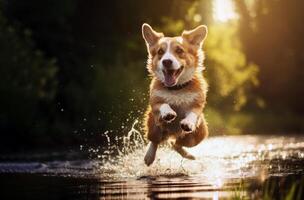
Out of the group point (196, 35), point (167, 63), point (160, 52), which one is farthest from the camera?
point (196, 35)

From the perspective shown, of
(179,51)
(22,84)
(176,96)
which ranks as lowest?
(176,96)

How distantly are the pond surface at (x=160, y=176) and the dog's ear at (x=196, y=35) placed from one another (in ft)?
A: 6.01

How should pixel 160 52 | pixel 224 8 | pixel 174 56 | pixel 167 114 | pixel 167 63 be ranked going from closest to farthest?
pixel 167 114 < pixel 167 63 < pixel 174 56 < pixel 160 52 < pixel 224 8

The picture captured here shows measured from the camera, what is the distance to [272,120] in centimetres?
4203

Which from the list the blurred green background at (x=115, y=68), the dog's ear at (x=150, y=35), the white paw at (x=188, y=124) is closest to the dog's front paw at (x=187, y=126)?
the white paw at (x=188, y=124)

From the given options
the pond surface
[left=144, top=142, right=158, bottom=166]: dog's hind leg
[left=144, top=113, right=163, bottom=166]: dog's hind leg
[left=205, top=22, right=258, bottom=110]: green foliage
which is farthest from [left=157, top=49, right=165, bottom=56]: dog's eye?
[left=205, top=22, right=258, bottom=110]: green foliage

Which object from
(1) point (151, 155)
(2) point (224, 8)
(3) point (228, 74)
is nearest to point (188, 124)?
(1) point (151, 155)

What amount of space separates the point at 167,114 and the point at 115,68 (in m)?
21.1

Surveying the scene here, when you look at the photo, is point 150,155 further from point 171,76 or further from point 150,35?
point 150,35

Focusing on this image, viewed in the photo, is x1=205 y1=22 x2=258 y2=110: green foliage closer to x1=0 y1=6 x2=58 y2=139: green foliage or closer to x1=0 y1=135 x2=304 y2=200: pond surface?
x1=0 y1=6 x2=58 y2=139: green foliage

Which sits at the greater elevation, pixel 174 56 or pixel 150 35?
pixel 150 35

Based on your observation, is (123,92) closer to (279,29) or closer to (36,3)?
(36,3)

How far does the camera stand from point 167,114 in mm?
13055

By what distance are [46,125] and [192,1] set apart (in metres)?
20.2
